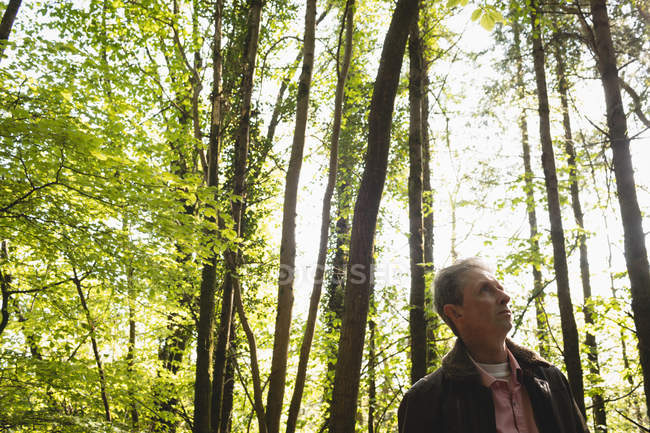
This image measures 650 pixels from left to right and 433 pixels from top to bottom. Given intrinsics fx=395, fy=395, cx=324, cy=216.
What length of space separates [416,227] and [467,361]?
4.29m

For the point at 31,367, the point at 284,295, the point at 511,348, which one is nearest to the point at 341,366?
the point at 511,348

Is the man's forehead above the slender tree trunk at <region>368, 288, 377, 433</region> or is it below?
above

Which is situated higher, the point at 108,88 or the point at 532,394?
the point at 108,88

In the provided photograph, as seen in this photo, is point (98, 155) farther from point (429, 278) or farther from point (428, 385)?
point (429, 278)

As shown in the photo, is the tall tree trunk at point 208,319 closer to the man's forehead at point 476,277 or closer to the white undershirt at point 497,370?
the man's forehead at point 476,277

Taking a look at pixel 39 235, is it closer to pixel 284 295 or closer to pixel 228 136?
pixel 284 295

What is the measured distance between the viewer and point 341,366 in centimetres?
300

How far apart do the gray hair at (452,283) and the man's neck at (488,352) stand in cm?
12

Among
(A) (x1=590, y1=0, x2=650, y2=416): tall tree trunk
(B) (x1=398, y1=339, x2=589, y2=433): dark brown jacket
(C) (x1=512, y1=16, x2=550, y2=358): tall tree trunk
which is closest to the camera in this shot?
(B) (x1=398, y1=339, x2=589, y2=433): dark brown jacket

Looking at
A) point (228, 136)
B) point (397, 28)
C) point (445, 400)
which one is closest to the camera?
point (445, 400)

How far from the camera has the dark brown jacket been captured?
1.59 meters

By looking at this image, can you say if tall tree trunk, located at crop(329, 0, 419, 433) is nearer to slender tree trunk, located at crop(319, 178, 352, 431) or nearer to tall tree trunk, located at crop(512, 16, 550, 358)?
slender tree trunk, located at crop(319, 178, 352, 431)

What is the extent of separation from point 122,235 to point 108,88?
2.21 metres

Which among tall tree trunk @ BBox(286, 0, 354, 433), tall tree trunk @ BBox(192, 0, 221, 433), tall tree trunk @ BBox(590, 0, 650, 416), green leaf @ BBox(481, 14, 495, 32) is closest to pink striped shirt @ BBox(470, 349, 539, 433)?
green leaf @ BBox(481, 14, 495, 32)
